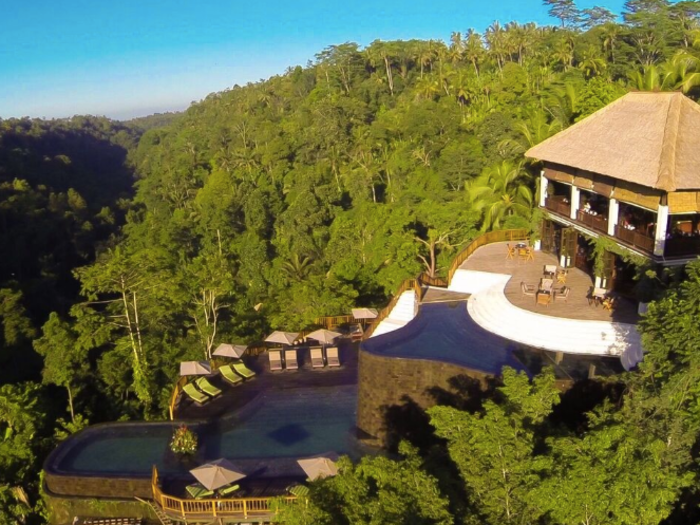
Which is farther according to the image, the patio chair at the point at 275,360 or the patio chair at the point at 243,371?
the patio chair at the point at 275,360

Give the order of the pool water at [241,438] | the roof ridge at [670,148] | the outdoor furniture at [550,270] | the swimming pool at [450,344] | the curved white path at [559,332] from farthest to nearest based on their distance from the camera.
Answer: the outdoor furniture at [550,270] → the pool water at [241,438] → the roof ridge at [670,148] → the curved white path at [559,332] → the swimming pool at [450,344]

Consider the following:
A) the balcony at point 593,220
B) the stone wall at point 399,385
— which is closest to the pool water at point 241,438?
the stone wall at point 399,385

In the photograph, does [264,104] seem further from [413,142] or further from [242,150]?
[413,142]

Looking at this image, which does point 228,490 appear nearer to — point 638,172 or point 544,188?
point 638,172

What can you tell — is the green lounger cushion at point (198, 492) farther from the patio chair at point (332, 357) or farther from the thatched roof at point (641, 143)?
the thatched roof at point (641, 143)

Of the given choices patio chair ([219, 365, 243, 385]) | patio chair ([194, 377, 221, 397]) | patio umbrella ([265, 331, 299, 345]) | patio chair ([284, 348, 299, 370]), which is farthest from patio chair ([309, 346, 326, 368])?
patio chair ([194, 377, 221, 397])

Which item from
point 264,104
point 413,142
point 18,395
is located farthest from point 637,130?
point 264,104

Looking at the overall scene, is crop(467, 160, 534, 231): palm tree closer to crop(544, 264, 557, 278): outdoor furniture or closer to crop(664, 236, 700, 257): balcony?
crop(544, 264, 557, 278): outdoor furniture
